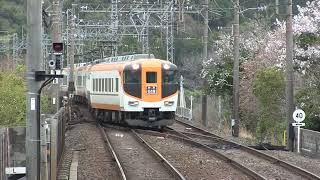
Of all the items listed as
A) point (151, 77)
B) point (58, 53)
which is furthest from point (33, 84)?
point (151, 77)

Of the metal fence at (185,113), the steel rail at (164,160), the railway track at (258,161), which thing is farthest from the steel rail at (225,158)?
the metal fence at (185,113)

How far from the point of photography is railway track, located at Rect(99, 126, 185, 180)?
14055 mm

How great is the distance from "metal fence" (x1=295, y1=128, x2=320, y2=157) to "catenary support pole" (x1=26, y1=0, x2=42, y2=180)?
10.4 m

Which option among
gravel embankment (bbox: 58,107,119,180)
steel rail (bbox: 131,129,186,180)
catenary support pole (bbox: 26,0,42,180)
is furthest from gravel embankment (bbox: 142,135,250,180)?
catenary support pole (bbox: 26,0,42,180)

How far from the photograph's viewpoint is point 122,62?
26297 mm

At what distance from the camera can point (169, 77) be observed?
83.8 feet

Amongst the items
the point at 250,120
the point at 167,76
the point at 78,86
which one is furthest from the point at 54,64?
the point at 78,86

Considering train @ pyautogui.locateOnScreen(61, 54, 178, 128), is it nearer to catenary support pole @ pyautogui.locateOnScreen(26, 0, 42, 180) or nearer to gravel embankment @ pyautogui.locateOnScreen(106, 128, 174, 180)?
gravel embankment @ pyautogui.locateOnScreen(106, 128, 174, 180)

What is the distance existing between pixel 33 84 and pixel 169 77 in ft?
49.4

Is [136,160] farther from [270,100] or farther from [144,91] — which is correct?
[270,100]

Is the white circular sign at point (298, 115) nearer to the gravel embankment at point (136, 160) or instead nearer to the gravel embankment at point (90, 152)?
the gravel embankment at point (136, 160)

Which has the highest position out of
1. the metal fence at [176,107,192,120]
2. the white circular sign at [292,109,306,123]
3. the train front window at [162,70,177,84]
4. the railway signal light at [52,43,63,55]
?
the railway signal light at [52,43,63,55]

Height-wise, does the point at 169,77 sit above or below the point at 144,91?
above

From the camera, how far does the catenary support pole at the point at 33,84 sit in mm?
10484
